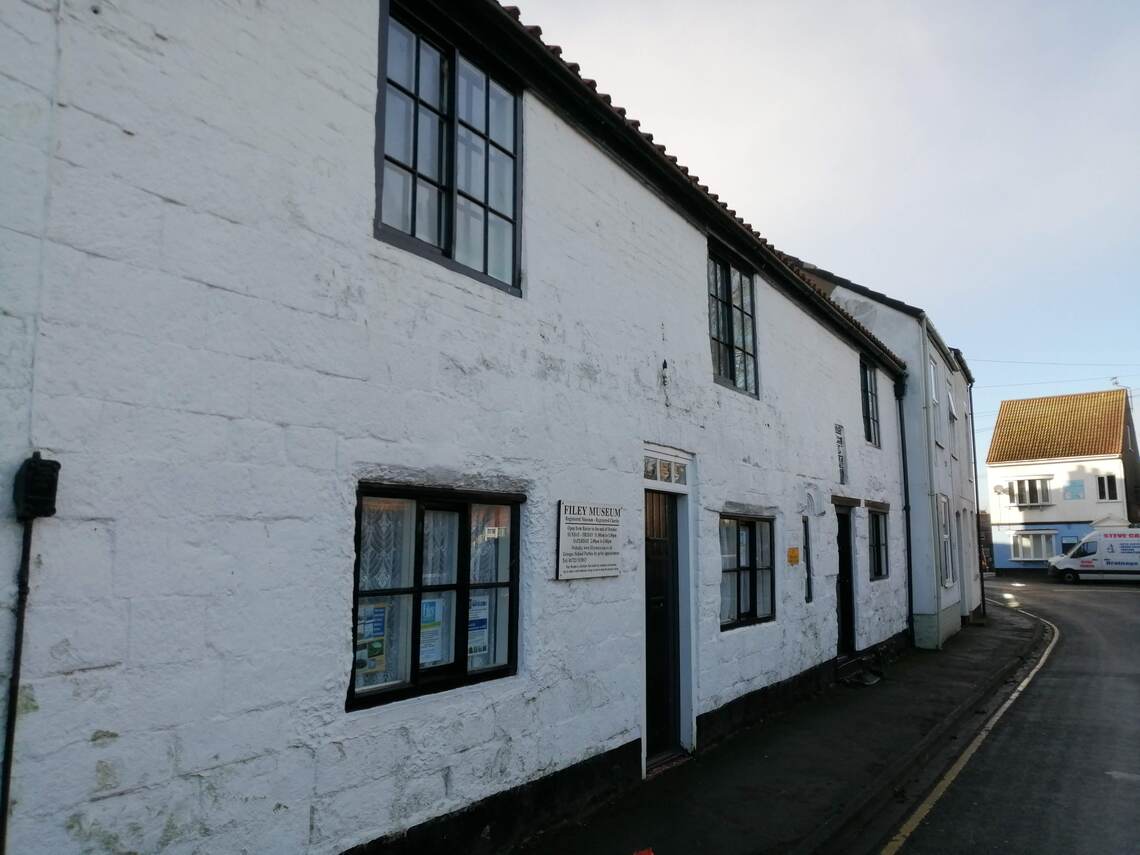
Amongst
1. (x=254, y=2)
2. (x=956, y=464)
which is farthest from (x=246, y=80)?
(x=956, y=464)

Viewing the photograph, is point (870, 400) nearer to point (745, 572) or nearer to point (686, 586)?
point (745, 572)

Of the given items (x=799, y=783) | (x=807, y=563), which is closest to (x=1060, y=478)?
(x=807, y=563)

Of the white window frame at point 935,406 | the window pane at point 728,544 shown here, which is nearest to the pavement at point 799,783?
the window pane at point 728,544

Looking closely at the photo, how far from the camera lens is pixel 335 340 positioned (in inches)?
159

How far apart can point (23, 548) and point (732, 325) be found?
7306 mm

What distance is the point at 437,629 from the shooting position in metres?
4.61

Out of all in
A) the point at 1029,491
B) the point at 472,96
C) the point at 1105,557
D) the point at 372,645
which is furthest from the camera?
the point at 1029,491

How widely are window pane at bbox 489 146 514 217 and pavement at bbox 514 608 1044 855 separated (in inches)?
166

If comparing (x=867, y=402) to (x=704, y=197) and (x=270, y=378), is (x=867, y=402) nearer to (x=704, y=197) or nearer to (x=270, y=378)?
(x=704, y=197)

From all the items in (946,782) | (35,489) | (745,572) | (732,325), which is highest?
(732,325)

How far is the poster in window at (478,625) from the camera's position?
4844 mm

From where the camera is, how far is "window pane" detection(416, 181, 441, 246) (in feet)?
15.7

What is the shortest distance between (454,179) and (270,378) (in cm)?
193

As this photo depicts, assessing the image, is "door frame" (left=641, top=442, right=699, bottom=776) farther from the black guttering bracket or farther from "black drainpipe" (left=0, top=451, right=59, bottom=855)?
"black drainpipe" (left=0, top=451, right=59, bottom=855)
